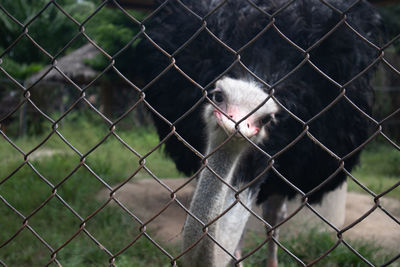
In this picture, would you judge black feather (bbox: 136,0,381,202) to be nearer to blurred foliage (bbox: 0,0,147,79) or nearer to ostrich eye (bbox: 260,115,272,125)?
ostrich eye (bbox: 260,115,272,125)

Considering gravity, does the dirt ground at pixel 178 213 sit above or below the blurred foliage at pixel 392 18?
above

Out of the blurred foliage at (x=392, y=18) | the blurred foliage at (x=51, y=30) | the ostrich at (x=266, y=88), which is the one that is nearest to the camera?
the ostrich at (x=266, y=88)

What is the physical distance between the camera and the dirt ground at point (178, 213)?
3.70 m

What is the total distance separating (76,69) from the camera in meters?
12.0

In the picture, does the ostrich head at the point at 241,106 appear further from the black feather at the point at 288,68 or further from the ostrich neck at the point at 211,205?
the black feather at the point at 288,68

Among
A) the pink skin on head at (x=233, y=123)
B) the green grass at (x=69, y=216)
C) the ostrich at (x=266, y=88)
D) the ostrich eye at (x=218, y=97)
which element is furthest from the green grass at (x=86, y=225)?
the ostrich eye at (x=218, y=97)

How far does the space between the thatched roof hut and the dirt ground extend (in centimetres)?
708

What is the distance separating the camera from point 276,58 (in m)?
2.71

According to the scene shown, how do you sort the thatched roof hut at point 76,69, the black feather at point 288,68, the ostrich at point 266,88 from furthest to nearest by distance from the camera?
1. the thatched roof hut at point 76,69
2. the black feather at point 288,68
3. the ostrich at point 266,88

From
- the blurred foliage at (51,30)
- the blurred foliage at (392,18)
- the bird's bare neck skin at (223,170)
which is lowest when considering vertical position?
the blurred foliage at (392,18)

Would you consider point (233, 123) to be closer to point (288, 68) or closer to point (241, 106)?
point (241, 106)

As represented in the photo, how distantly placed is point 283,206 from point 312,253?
0.43 metres

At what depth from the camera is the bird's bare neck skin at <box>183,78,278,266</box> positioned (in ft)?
6.09

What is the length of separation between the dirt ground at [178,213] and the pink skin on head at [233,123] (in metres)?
1.34
